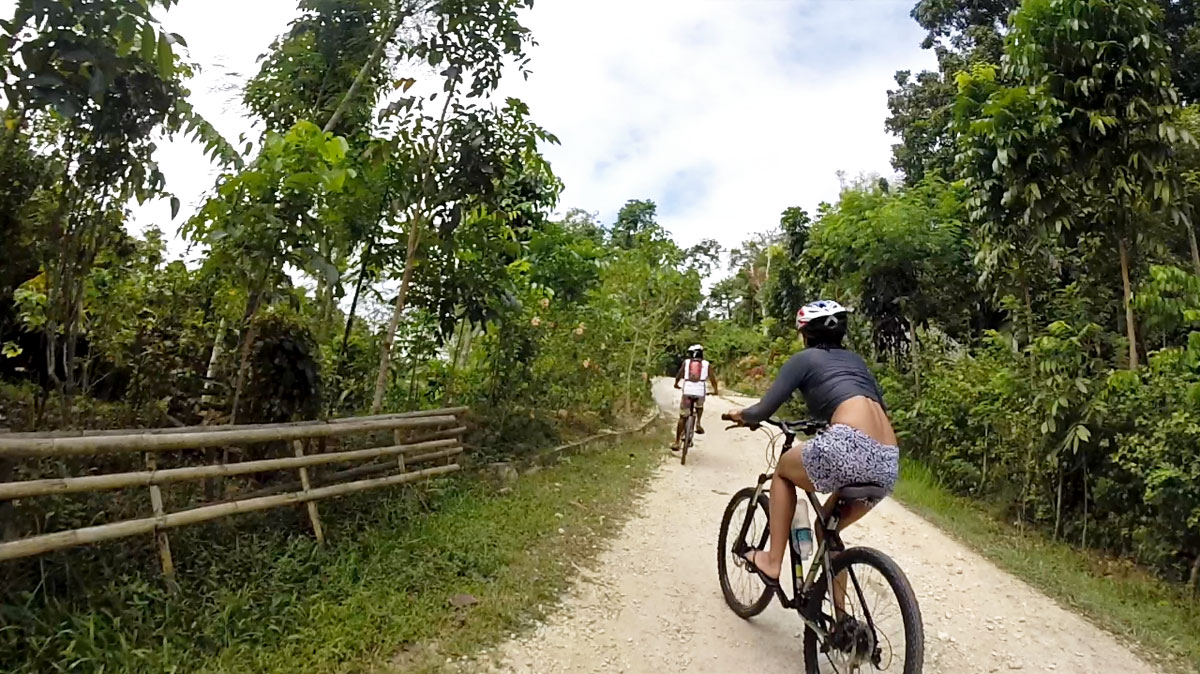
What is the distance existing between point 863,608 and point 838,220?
10281 millimetres

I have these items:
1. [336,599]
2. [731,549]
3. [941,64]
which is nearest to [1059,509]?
[731,549]

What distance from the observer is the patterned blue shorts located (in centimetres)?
330

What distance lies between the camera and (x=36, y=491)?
9.37ft

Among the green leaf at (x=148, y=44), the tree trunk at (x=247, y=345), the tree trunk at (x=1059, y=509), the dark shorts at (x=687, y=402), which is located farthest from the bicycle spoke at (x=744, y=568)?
the dark shorts at (x=687, y=402)

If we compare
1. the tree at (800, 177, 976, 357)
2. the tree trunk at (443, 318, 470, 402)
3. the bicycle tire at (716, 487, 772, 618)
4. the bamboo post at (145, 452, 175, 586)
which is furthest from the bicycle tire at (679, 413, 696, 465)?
the bamboo post at (145, 452, 175, 586)

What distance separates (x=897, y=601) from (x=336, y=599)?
9.11 feet

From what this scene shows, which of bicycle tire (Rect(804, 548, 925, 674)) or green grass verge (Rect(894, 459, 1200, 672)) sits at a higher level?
bicycle tire (Rect(804, 548, 925, 674))

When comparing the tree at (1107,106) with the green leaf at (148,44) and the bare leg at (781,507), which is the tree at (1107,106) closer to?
the bare leg at (781,507)

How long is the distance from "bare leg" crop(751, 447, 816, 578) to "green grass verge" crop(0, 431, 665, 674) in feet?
4.67

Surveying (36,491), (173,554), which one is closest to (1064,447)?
(173,554)

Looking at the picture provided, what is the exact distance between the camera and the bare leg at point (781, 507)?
3.73 metres

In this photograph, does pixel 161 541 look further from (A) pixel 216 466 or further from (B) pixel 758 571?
(B) pixel 758 571

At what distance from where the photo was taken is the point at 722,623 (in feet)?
14.6

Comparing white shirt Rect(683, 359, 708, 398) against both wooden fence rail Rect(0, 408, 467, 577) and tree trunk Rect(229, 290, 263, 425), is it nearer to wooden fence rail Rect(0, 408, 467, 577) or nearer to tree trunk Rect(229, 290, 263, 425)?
wooden fence rail Rect(0, 408, 467, 577)
